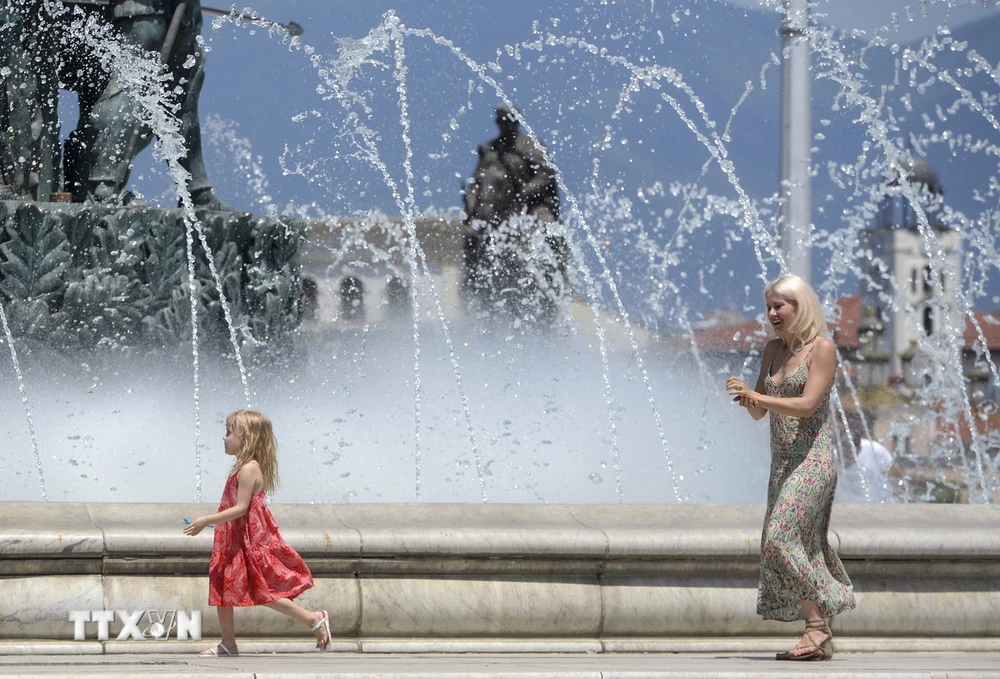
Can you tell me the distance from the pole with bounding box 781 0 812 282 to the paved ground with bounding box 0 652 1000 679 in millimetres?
5661

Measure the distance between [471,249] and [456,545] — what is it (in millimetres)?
52639

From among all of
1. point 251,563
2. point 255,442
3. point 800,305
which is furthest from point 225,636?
point 800,305

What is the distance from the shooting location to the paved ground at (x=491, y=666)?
148 inches

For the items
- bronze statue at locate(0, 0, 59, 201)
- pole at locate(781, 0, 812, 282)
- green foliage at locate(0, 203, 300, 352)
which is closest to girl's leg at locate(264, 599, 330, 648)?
green foliage at locate(0, 203, 300, 352)

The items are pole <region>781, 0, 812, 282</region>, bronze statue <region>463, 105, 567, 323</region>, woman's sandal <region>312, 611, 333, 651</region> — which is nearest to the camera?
woman's sandal <region>312, 611, 333, 651</region>

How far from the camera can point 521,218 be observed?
171 feet

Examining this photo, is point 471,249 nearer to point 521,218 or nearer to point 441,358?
point 521,218

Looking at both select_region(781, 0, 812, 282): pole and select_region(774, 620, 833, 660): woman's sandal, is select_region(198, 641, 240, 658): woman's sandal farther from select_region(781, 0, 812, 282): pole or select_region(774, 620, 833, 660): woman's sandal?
select_region(781, 0, 812, 282): pole

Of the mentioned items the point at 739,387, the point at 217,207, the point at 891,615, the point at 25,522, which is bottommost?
the point at 891,615

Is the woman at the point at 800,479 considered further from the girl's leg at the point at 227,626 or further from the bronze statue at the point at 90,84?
the bronze statue at the point at 90,84

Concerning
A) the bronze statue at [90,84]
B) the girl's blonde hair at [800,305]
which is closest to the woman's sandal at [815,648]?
the girl's blonde hair at [800,305]

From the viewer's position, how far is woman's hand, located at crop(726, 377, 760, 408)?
14.1 feet

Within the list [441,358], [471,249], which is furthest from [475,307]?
[441,358]

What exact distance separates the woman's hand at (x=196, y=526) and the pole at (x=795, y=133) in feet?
20.6
